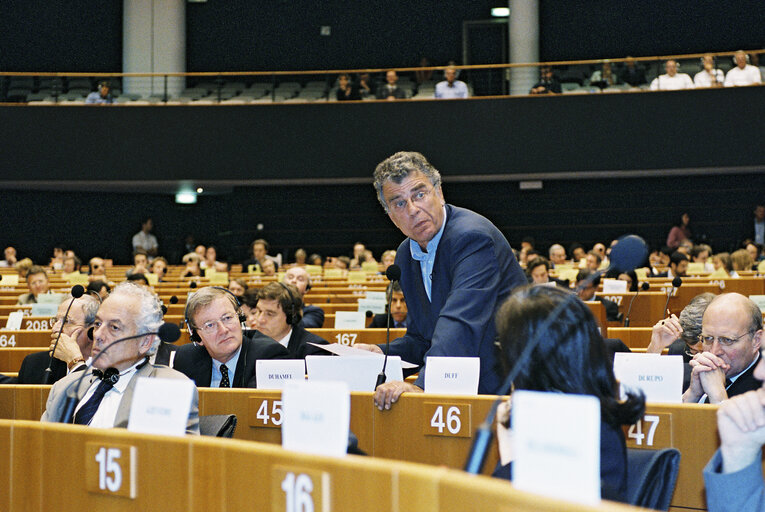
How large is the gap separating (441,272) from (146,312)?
36.3 inches

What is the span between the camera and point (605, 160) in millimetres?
12445

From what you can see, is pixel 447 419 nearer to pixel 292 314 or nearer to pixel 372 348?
pixel 372 348

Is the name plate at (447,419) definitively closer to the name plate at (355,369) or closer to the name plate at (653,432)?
the name plate at (355,369)

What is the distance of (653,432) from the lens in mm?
2252

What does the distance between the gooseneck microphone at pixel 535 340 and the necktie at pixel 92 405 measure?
1.33 m

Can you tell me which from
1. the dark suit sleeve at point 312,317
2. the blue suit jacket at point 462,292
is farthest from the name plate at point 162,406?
the dark suit sleeve at point 312,317

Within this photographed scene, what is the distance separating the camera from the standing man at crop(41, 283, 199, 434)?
241cm

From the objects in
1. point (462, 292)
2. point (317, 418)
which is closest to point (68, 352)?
point (462, 292)

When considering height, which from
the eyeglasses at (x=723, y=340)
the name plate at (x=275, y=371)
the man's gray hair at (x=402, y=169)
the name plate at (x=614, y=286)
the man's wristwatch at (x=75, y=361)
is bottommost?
the man's wristwatch at (x=75, y=361)

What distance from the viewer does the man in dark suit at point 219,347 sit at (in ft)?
10.6

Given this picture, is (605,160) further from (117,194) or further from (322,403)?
(322,403)

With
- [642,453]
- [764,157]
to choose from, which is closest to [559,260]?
[764,157]

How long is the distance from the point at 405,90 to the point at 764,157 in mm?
5196

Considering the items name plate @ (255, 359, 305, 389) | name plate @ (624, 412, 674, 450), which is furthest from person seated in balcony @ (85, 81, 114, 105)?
name plate @ (624, 412, 674, 450)
